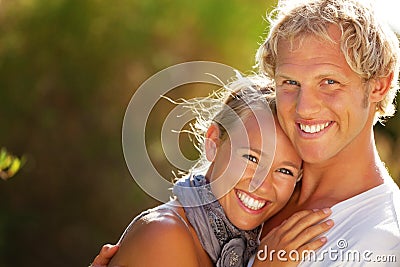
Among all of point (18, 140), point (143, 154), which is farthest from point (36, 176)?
point (143, 154)

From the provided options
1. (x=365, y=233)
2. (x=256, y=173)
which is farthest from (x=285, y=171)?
(x=365, y=233)

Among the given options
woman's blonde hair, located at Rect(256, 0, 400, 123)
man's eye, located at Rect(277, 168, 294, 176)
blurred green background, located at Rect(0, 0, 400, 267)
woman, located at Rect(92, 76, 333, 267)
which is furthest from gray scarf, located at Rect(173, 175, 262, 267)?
blurred green background, located at Rect(0, 0, 400, 267)

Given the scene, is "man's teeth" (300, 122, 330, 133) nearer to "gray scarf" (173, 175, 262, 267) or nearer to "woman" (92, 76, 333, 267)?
"woman" (92, 76, 333, 267)

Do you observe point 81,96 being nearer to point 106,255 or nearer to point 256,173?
point 106,255

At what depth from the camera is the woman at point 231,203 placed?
2588 millimetres

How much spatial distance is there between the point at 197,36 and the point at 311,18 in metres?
3.60

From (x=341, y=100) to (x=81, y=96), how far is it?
3881 millimetres

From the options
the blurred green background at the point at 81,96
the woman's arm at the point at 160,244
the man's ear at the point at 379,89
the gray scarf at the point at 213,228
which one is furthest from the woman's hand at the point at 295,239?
the blurred green background at the point at 81,96

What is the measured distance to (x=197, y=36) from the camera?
20.1ft

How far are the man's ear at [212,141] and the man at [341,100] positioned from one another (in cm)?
31

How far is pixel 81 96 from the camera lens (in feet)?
20.2

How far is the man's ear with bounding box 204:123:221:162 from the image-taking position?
9.55 ft

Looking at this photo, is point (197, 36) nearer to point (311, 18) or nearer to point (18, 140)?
point (18, 140)

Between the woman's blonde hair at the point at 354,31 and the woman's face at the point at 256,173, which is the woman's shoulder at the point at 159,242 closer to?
the woman's face at the point at 256,173
